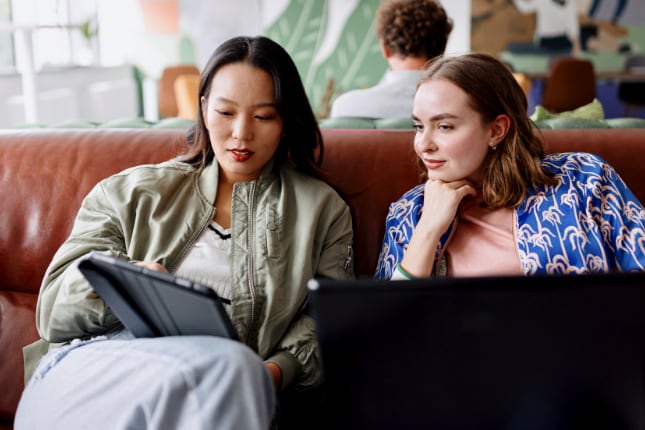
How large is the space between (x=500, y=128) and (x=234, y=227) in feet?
1.94

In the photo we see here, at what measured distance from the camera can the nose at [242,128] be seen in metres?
1.56

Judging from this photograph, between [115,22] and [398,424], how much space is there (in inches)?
293

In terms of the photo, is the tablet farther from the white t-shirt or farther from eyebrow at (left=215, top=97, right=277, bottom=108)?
the white t-shirt

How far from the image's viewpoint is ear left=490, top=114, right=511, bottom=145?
1.52 meters

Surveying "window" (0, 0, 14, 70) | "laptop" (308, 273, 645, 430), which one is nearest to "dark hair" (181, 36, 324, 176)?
"laptop" (308, 273, 645, 430)

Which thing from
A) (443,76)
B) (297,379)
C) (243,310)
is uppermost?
(443,76)

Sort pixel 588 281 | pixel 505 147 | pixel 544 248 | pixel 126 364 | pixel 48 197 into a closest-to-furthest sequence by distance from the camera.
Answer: pixel 588 281, pixel 126 364, pixel 544 248, pixel 505 147, pixel 48 197

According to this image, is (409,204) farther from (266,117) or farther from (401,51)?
(401,51)

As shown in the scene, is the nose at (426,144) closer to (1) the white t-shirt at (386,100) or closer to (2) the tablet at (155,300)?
(2) the tablet at (155,300)

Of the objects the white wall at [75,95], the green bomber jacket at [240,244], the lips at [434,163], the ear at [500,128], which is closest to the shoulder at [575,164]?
the ear at [500,128]

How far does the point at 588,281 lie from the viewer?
806mm

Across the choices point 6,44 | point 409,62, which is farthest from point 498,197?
point 6,44

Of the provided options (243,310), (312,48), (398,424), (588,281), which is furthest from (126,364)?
(312,48)

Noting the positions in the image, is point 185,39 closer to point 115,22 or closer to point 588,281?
point 115,22
